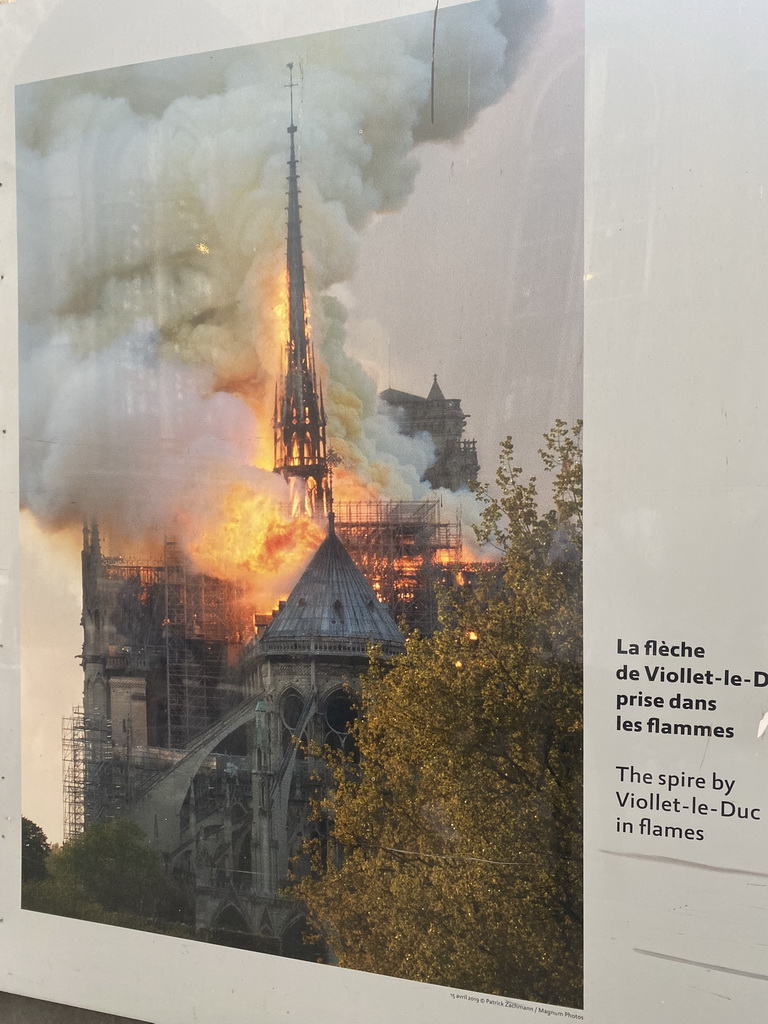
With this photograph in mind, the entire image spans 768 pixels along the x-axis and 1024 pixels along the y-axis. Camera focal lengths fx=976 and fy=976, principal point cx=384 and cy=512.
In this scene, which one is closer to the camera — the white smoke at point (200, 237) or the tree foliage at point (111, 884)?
the white smoke at point (200, 237)

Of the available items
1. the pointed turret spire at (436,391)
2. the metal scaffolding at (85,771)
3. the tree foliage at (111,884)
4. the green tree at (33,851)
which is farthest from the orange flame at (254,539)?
the green tree at (33,851)

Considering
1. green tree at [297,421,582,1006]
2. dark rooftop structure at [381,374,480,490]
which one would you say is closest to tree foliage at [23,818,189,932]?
green tree at [297,421,582,1006]

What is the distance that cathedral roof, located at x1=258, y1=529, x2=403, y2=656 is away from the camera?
2754mm

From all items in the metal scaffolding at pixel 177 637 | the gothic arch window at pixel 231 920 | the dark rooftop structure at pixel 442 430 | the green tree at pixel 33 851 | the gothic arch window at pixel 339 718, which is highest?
the dark rooftop structure at pixel 442 430

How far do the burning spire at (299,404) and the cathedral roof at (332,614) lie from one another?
15cm

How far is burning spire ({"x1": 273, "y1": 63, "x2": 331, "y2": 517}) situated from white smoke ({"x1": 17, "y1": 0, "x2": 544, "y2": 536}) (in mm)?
33

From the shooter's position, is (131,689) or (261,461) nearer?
(261,461)

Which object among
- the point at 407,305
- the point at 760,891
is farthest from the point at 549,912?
the point at 407,305

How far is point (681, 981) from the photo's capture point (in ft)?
7.96

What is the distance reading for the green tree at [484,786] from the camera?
100 inches

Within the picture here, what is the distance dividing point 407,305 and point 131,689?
146cm

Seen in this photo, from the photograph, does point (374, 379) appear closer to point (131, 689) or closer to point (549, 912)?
point (131, 689)

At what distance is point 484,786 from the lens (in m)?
2.64

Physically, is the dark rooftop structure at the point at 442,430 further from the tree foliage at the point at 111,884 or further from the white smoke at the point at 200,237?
the tree foliage at the point at 111,884
